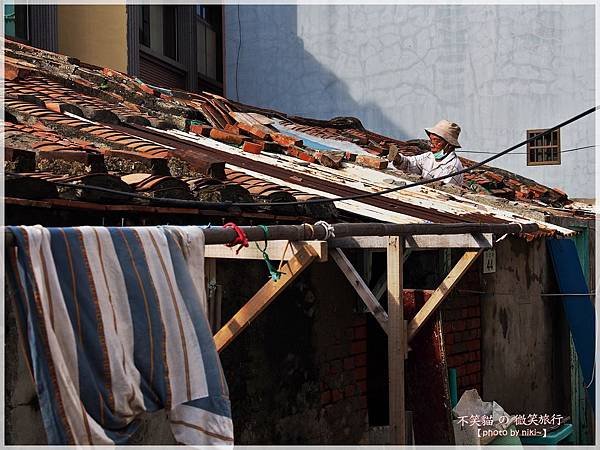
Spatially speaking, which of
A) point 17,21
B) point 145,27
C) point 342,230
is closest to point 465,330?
point 342,230

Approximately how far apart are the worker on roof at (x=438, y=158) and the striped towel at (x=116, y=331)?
19.7 feet

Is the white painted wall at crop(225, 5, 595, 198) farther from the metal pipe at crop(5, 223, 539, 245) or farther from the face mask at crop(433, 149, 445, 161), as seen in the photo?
the metal pipe at crop(5, 223, 539, 245)

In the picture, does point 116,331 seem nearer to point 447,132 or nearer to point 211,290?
point 211,290

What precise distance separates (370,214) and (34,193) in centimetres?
281

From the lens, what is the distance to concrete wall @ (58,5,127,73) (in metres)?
15.2

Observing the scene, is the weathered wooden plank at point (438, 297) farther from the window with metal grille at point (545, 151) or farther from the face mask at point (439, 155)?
the window with metal grille at point (545, 151)

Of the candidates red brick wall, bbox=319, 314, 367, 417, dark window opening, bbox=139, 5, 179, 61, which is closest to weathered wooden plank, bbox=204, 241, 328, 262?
red brick wall, bbox=319, 314, 367, 417

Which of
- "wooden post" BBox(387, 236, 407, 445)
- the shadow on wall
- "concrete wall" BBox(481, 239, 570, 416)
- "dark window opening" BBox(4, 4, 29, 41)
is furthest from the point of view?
the shadow on wall

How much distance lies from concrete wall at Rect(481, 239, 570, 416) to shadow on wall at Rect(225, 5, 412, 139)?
10532 millimetres

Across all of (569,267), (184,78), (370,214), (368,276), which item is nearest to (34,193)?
(370,214)

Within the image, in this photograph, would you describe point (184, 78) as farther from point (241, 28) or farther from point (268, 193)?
point (268, 193)

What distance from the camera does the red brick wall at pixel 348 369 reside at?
6.24 meters

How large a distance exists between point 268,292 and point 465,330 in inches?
140

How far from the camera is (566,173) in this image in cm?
1798
